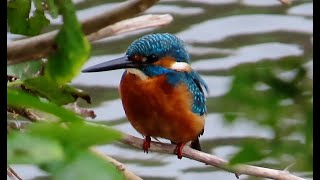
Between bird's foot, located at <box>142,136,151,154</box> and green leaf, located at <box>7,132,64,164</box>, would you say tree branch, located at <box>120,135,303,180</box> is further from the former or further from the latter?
green leaf, located at <box>7,132,64,164</box>

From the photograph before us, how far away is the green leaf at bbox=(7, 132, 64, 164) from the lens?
0.33m

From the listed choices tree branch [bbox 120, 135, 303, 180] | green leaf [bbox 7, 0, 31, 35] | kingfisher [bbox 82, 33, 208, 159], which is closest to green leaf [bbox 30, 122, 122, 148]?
green leaf [bbox 7, 0, 31, 35]

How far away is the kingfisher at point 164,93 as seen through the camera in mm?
1611

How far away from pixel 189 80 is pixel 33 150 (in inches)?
52.7

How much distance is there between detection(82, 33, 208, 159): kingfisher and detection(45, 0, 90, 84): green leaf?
118 centimetres

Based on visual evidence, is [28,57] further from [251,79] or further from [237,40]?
[237,40]

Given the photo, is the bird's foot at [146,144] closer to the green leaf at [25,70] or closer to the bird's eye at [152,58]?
the bird's eye at [152,58]

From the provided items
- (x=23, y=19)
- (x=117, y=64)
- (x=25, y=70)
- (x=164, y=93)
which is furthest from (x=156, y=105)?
(x=23, y=19)

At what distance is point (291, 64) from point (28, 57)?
0.11 meters

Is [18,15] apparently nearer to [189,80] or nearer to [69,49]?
[69,49]

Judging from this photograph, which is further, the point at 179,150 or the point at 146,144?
the point at 179,150

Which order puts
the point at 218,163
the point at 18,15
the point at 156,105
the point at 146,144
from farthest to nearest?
1. the point at 156,105
2. the point at 146,144
3. the point at 218,163
4. the point at 18,15

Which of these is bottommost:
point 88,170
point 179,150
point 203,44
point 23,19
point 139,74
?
point 203,44

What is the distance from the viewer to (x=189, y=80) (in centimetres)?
167
